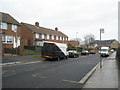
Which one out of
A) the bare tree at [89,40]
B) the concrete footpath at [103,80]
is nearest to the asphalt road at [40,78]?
the concrete footpath at [103,80]

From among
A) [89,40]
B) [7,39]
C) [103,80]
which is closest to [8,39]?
[7,39]

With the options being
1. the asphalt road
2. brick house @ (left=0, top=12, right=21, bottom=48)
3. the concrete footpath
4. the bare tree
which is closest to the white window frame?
brick house @ (left=0, top=12, right=21, bottom=48)

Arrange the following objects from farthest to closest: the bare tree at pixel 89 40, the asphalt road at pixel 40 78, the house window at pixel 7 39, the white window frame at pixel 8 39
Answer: the bare tree at pixel 89 40 → the white window frame at pixel 8 39 → the house window at pixel 7 39 → the asphalt road at pixel 40 78

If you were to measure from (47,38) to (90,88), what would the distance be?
40156 millimetres

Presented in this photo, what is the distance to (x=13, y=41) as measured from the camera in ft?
99.5

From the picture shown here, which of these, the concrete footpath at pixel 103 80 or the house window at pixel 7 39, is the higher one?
the house window at pixel 7 39

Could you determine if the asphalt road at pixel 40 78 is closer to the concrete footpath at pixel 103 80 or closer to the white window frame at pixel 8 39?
the concrete footpath at pixel 103 80

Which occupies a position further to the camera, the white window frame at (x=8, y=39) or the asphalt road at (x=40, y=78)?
the white window frame at (x=8, y=39)

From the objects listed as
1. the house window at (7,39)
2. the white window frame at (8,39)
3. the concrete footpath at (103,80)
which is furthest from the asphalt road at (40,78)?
the white window frame at (8,39)

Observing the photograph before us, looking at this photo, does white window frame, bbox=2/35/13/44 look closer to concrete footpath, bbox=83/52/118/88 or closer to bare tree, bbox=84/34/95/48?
concrete footpath, bbox=83/52/118/88

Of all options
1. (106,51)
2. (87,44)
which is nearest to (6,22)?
(106,51)

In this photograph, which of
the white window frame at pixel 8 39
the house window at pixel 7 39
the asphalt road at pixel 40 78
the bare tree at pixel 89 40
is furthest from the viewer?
the bare tree at pixel 89 40

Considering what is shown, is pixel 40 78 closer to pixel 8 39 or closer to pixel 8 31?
pixel 8 39

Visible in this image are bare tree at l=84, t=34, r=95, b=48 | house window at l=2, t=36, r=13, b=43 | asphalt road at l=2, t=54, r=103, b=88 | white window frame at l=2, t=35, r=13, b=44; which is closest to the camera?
asphalt road at l=2, t=54, r=103, b=88
